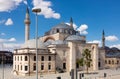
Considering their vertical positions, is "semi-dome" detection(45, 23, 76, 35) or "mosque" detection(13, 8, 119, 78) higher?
"semi-dome" detection(45, 23, 76, 35)

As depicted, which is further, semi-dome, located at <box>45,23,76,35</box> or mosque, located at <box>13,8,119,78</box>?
semi-dome, located at <box>45,23,76,35</box>

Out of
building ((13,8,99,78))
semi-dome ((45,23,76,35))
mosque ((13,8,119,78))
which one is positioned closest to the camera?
building ((13,8,99,78))

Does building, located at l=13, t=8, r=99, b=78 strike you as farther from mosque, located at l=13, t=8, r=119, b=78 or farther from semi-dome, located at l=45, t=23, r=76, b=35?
semi-dome, located at l=45, t=23, r=76, b=35

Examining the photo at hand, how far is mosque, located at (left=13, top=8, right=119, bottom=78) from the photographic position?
157ft

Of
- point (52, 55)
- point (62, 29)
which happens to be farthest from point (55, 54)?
point (62, 29)

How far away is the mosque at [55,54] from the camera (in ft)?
157

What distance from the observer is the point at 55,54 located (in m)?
51.8

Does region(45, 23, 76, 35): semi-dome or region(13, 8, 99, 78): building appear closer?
region(13, 8, 99, 78): building

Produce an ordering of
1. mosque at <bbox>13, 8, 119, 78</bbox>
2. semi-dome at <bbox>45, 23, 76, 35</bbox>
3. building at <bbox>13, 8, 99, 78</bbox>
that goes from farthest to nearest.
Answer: semi-dome at <bbox>45, 23, 76, 35</bbox>
mosque at <bbox>13, 8, 119, 78</bbox>
building at <bbox>13, 8, 99, 78</bbox>

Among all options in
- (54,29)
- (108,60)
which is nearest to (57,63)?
(54,29)

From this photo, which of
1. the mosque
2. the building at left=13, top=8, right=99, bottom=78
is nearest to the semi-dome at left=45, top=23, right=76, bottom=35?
the mosque

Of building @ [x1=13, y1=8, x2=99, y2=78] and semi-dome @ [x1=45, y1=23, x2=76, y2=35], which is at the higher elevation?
semi-dome @ [x1=45, y1=23, x2=76, y2=35]

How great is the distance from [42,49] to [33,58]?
3.11 meters

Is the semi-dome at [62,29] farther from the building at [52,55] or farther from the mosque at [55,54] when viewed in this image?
the building at [52,55]
